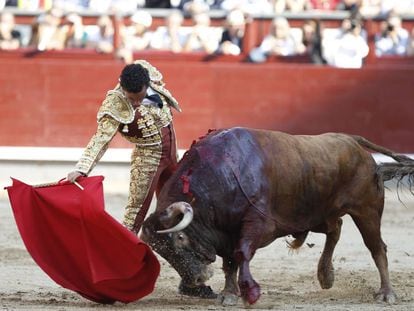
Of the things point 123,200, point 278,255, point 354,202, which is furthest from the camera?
point 123,200

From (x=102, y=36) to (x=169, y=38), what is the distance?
0.70 m

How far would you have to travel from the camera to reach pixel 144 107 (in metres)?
5.77

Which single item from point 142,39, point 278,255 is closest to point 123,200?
point 142,39

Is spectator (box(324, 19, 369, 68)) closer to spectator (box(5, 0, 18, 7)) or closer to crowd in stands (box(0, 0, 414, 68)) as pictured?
crowd in stands (box(0, 0, 414, 68))

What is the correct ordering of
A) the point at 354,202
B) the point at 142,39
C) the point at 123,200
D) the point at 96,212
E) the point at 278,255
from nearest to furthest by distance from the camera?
the point at 96,212 → the point at 354,202 → the point at 278,255 → the point at 123,200 → the point at 142,39

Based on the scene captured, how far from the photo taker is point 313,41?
1135 cm

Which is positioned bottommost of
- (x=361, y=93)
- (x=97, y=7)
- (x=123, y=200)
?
(x=123, y=200)

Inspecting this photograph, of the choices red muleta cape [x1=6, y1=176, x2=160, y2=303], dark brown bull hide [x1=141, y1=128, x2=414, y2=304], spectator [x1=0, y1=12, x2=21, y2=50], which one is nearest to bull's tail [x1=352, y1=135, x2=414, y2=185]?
dark brown bull hide [x1=141, y1=128, x2=414, y2=304]

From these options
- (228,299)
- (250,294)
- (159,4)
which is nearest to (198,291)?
(228,299)

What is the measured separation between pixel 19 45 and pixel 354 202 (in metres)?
6.48

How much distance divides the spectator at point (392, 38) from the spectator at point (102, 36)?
8.73 ft

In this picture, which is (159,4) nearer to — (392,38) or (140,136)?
(392,38)

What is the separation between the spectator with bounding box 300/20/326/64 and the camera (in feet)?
36.3

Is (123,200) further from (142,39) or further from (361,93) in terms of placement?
(361,93)
